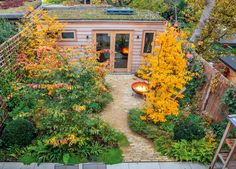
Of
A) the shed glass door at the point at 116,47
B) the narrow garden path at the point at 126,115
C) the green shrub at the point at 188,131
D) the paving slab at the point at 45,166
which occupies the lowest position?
the narrow garden path at the point at 126,115

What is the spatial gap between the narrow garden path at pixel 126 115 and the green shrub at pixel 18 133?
112 inches

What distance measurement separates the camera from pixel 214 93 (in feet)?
24.4

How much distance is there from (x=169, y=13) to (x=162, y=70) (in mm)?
13361

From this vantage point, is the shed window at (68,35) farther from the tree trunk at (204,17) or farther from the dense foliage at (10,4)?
the tree trunk at (204,17)

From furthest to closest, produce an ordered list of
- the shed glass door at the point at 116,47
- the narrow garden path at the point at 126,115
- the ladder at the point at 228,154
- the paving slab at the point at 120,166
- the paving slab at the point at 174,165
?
the shed glass door at the point at 116,47
the narrow garden path at the point at 126,115
the paving slab at the point at 174,165
the paving slab at the point at 120,166
the ladder at the point at 228,154

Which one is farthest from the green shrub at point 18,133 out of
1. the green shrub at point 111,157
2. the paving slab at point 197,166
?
the paving slab at point 197,166

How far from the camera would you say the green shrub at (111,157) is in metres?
5.90

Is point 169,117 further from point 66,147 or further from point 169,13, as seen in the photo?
point 169,13

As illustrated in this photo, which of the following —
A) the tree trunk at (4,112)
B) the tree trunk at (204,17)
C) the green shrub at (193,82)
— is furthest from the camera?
the tree trunk at (204,17)

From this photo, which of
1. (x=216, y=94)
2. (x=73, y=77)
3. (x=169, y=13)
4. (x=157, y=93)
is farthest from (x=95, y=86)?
(x=169, y=13)

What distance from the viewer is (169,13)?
18203mm

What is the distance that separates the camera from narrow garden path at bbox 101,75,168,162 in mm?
6258

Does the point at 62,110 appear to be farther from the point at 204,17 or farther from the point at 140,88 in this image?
the point at 204,17

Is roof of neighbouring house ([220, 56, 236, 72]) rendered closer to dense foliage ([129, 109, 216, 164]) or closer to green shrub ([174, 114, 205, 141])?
dense foliage ([129, 109, 216, 164])
